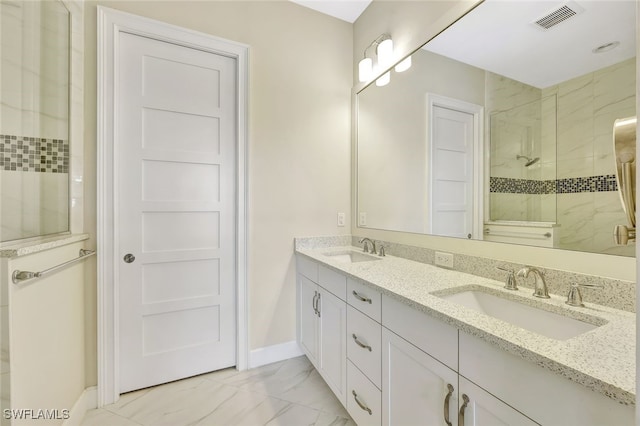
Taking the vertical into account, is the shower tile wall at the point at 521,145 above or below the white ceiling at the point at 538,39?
below

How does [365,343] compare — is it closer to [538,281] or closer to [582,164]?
[538,281]

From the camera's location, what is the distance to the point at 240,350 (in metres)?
1.99

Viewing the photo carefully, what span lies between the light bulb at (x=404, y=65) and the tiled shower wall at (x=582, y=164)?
82cm

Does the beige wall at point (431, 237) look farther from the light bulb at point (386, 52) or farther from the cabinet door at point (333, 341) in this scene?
the cabinet door at point (333, 341)

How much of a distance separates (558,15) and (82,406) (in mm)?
3024

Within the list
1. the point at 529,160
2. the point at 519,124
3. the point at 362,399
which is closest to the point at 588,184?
the point at 529,160

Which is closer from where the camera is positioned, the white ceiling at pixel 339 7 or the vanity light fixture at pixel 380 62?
the vanity light fixture at pixel 380 62

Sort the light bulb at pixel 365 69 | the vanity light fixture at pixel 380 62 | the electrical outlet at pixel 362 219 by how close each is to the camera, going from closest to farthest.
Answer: the vanity light fixture at pixel 380 62 < the light bulb at pixel 365 69 < the electrical outlet at pixel 362 219

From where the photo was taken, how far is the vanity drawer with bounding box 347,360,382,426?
1.20 meters

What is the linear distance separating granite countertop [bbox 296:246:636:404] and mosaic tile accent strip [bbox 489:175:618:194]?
41 cm

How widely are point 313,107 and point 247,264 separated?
1.37 m

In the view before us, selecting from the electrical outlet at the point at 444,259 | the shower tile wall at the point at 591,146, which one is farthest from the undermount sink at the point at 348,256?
the shower tile wall at the point at 591,146

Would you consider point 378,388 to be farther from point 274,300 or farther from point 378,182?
point 378,182

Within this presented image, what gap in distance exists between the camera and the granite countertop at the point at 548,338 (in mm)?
552
